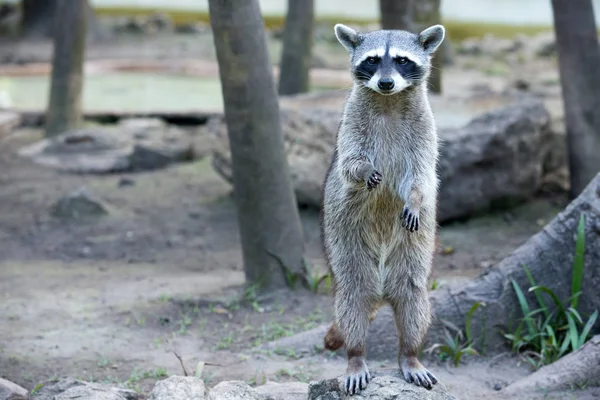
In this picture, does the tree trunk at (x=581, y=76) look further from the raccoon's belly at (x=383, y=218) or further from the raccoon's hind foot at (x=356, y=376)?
the raccoon's hind foot at (x=356, y=376)

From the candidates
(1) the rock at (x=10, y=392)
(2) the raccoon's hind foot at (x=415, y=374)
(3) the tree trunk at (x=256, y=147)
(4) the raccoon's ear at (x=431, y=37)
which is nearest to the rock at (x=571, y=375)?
(2) the raccoon's hind foot at (x=415, y=374)

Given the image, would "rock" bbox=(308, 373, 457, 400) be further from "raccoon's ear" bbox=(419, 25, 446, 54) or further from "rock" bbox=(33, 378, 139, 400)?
"raccoon's ear" bbox=(419, 25, 446, 54)

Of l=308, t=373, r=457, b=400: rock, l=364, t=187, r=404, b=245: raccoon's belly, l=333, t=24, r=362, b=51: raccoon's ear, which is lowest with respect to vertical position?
l=308, t=373, r=457, b=400: rock

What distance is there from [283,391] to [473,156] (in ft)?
14.5

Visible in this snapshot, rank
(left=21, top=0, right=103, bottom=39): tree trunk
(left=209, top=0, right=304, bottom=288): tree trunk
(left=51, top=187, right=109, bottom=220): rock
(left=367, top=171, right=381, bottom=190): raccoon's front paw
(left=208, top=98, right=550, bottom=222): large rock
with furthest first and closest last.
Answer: (left=21, top=0, right=103, bottom=39): tree trunk, (left=51, top=187, right=109, bottom=220): rock, (left=208, top=98, right=550, bottom=222): large rock, (left=209, top=0, right=304, bottom=288): tree trunk, (left=367, top=171, right=381, bottom=190): raccoon's front paw

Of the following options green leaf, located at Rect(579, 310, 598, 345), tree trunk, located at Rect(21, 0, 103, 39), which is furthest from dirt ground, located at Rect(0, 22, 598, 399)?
tree trunk, located at Rect(21, 0, 103, 39)

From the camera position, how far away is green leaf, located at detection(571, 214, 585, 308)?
554cm

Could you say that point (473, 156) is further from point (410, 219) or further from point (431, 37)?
point (410, 219)

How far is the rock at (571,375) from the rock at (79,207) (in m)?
5.42

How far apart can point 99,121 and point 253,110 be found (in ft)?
24.0

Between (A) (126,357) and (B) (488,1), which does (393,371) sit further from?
(B) (488,1)

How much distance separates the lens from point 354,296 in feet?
15.8

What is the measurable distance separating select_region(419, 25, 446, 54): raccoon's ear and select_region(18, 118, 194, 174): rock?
6.67 meters

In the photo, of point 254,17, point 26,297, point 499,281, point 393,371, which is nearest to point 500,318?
point 499,281
